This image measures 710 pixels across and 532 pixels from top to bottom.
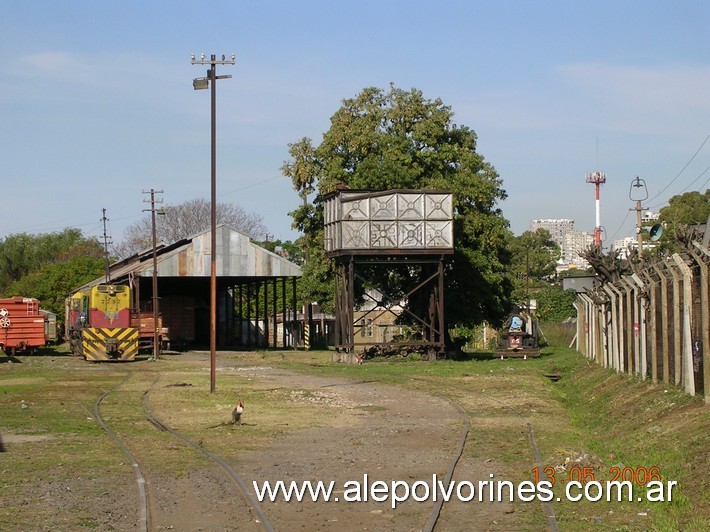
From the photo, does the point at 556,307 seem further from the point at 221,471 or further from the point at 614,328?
the point at 221,471

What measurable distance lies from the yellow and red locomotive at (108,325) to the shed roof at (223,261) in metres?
4.53

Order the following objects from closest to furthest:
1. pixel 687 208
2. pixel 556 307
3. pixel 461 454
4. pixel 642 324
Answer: pixel 461 454, pixel 642 324, pixel 687 208, pixel 556 307

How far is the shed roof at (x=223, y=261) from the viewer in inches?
2142

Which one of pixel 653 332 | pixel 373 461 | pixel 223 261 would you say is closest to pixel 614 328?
pixel 653 332

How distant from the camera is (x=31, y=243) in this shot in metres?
118

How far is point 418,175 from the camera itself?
51781 mm

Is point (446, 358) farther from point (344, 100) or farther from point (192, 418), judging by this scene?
point (192, 418)

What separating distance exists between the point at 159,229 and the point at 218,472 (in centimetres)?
10405

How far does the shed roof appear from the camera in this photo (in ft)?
178

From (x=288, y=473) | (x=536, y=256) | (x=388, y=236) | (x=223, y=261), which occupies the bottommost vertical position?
(x=288, y=473)

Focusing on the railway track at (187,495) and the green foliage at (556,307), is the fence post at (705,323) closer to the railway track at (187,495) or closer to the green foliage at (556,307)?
the railway track at (187,495)

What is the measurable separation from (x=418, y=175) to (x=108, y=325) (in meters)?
17.4

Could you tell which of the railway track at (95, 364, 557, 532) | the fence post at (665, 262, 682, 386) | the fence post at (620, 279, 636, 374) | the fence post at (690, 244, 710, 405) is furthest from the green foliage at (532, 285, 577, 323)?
the fence post at (690, 244, 710, 405)
